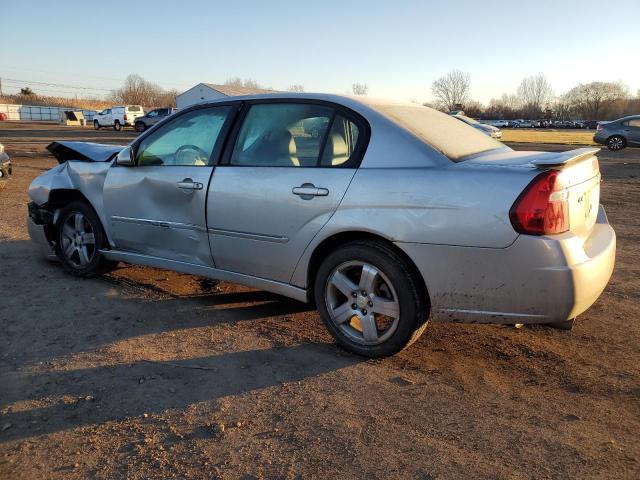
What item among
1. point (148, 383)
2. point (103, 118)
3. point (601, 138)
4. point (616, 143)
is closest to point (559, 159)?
point (148, 383)

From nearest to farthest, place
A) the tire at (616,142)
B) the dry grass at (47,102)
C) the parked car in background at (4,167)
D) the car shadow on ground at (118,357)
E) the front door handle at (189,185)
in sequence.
Answer: 1. the car shadow on ground at (118,357)
2. the front door handle at (189,185)
3. the parked car in background at (4,167)
4. the tire at (616,142)
5. the dry grass at (47,102)

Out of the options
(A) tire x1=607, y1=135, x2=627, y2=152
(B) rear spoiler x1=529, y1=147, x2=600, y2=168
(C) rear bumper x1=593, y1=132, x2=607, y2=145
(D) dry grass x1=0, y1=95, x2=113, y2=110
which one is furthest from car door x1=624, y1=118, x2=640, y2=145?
(D) dry grass x1=0, y1=95, x2=113, y2=110

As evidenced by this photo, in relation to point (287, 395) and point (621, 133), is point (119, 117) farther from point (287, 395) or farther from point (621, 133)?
point (287, 395)

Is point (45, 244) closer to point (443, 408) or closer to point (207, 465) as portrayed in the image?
point (207, 465)

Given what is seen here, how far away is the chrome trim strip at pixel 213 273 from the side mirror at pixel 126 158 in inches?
29.8

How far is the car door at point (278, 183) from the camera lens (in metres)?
3.26

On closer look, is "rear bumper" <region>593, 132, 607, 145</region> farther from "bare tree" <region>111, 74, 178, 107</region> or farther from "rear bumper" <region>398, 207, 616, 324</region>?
"bare tree" <region>111, 74, 178, 107</region>

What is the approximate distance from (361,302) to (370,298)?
7 cm

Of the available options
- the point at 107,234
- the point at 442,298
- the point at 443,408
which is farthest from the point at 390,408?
the point at 107,234

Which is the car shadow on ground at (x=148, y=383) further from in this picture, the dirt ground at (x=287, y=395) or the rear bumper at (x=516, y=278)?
the rear bumper at (x=516, y=278)

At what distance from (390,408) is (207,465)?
3.18 ft

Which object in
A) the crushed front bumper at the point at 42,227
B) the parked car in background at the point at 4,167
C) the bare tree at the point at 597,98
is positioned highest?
the bare tree at the point at 597,98

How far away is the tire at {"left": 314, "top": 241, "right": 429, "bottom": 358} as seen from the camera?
3.01 meters

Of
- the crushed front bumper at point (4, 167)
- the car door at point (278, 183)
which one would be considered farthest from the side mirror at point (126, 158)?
the crushed front bumper at point (4, 167)
